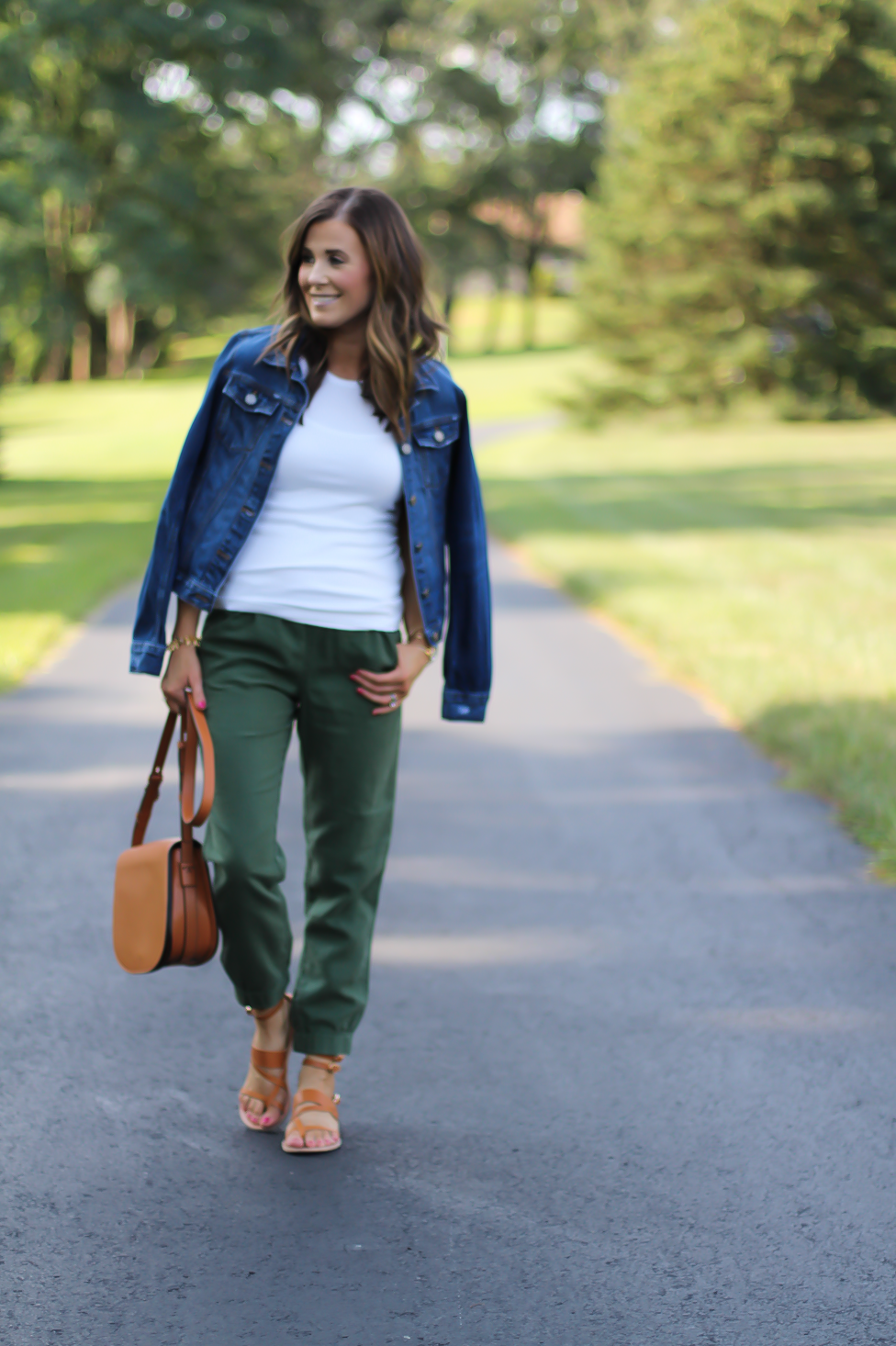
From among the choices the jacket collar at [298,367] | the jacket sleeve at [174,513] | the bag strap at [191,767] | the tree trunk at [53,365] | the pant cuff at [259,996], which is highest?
the jacket collar at [298,367]

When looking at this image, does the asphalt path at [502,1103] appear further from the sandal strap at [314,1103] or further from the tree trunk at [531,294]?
the tree trunk at [531,294]

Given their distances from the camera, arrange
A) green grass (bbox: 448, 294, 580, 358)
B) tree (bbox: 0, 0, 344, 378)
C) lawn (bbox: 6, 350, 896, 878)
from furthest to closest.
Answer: green grass (bbox: 448, 294, 580, 358) < tree (bbox: 0, 0, 344, 378) < lawn (bbox: 6, 350, 896, 878)

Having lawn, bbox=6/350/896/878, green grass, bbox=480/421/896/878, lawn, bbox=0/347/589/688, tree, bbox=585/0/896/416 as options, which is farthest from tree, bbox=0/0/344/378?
green grass, bbox=480/421/896/878

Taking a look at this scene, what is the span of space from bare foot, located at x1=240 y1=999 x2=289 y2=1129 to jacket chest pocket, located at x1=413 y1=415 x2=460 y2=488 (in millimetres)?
1208

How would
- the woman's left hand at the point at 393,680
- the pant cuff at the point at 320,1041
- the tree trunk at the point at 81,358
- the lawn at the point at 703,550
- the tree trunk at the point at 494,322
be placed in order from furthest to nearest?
1. the tree trunk at the point at 494,322
2. the tree trunk at the point at 81,358
3. the lawn at the point at 703,550
4. the pant cuff at the point at 320,1041
5. the woman's left hand at the point at 393,680

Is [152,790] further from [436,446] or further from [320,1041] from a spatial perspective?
[436,446]

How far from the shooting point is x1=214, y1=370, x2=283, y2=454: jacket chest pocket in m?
2.99

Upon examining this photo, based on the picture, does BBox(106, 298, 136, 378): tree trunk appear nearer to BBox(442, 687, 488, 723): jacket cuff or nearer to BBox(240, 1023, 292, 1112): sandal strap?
BBox(442, 687, 488, 723): jacket cuff

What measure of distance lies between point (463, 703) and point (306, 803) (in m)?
0.45

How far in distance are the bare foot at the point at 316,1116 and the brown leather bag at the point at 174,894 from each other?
1.29ft

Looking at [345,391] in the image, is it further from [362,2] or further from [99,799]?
[362,2]

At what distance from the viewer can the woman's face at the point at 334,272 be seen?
9.84 feet

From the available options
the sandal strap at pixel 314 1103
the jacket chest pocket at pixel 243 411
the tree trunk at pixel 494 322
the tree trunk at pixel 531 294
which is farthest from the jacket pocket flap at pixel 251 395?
the tree trunk at pixel 531 294

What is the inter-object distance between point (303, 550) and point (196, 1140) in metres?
1.29
